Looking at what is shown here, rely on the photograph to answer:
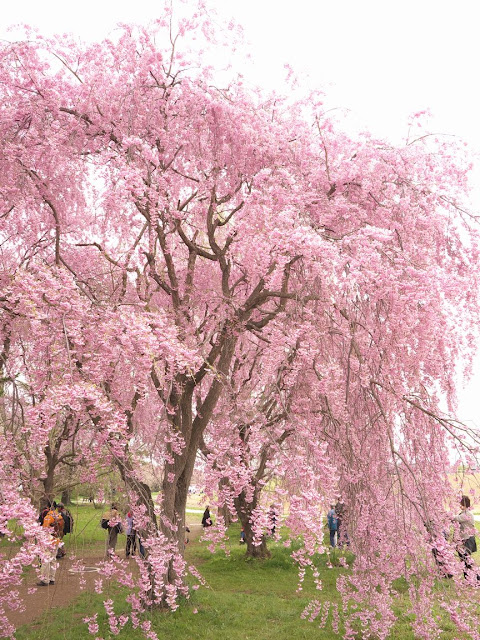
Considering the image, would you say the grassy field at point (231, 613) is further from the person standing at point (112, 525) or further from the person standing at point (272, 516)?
the person standing at point (272, 516)

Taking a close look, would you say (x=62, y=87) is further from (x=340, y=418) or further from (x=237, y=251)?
(x=340, y=418)

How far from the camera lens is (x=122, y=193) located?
612 cm

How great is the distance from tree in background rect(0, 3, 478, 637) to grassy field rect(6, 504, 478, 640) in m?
0.74

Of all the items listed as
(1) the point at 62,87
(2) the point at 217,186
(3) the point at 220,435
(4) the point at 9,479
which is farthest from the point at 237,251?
(4) the point at 9,479

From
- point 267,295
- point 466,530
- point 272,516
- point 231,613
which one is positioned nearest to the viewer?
point 272,516

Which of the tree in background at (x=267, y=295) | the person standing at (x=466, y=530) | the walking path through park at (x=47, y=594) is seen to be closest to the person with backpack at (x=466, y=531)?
the person standing at (x=466, y=530)

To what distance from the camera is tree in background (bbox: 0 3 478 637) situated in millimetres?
4836

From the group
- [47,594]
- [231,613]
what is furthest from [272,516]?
[47,594]

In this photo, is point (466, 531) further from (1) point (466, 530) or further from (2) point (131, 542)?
(2) point (131, 542)

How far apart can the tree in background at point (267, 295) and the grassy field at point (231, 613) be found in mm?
741

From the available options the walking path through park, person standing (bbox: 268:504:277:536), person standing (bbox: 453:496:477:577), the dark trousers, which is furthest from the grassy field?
person standing (bbox: 268:504:277:536)

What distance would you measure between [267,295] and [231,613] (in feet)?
15.7

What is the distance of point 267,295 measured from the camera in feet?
22.1

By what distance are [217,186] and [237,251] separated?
1.21 metres
